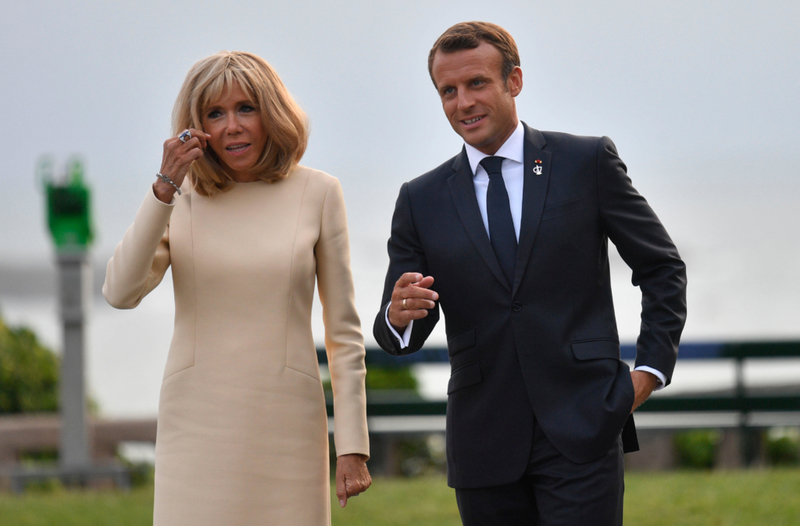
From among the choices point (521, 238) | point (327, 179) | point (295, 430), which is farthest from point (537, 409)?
point (327, 179)

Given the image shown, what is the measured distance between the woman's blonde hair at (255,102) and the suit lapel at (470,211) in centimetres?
51

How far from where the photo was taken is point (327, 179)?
9.41 ft

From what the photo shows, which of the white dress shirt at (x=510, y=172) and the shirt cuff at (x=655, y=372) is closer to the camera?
the shirt cuff at (x=655, y=372)

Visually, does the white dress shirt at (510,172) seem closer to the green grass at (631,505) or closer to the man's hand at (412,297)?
the man's hand at (412,297)

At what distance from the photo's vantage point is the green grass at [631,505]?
547cm

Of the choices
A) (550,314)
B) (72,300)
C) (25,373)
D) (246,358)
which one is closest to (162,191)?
(246,358)

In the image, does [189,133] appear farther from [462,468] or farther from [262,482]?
[462,468]

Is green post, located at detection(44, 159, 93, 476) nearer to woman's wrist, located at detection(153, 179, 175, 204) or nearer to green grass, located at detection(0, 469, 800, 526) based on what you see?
green grass, located at detection(0, 469, 800, 526)

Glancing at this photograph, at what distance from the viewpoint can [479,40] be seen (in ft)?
8.58

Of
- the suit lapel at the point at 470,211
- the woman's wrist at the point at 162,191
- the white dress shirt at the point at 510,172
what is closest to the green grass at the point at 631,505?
the white dress shirt at the point at 510,172

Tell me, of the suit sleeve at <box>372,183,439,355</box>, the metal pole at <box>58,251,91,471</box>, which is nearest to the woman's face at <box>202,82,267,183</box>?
the suit sleeve at <box>372,183,439,355</box>

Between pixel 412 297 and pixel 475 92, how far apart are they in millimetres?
637

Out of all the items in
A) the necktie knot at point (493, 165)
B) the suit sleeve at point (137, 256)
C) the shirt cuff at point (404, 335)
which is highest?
the necktie knot at point (493, 165)

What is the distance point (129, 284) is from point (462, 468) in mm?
1098
